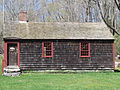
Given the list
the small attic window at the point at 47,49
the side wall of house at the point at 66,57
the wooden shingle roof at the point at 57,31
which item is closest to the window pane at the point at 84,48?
the side wall of house at the point at 66,57

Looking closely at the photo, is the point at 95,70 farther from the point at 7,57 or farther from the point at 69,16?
the point at 69,16

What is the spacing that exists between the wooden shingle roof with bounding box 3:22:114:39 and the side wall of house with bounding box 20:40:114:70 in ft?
1.76

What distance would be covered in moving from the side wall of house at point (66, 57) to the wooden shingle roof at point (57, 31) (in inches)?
21.2

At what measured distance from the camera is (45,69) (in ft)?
84.5

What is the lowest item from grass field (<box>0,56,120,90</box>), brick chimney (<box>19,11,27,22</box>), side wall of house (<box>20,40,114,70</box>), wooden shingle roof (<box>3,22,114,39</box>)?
grass field (<box>0,56,120,90</box>)

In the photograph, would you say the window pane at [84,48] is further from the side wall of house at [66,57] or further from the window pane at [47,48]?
the window pane at [47,48]

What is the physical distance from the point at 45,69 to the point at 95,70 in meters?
4.52

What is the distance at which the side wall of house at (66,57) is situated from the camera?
25516mm

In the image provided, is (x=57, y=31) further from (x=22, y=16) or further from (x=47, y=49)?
(x=22, y=16)

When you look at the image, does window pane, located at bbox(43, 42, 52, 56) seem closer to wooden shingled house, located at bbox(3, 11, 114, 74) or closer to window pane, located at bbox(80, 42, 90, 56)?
wooden shingled house, located at bbox(3, 11, 114, 74)

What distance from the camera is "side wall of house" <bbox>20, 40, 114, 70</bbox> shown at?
83.7 feet

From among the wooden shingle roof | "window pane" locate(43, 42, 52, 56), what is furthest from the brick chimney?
"window pane" locate(43, 42, 52, 56)

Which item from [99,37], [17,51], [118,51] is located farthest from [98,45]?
[118,51]

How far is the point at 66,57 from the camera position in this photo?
1019 inches
